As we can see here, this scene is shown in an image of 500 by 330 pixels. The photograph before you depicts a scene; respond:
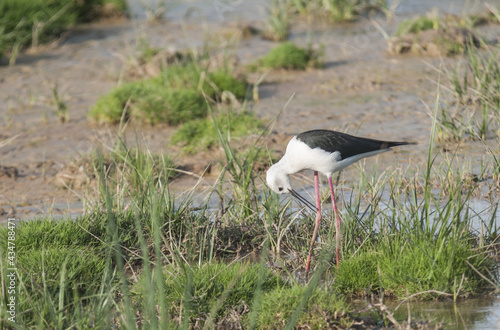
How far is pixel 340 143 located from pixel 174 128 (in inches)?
168

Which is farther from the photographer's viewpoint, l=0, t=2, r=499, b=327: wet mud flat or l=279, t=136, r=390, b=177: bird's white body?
l=0, t=2, r=499, b=327: wet mud flat

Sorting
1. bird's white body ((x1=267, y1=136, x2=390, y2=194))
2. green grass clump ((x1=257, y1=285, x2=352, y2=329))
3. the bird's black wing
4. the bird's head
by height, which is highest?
the bird's black wing

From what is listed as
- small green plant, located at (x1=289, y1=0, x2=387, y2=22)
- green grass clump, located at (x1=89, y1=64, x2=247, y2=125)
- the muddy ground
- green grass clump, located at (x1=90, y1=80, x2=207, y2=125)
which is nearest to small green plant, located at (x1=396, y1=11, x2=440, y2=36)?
the muddy ground

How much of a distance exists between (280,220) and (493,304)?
1.49 metres

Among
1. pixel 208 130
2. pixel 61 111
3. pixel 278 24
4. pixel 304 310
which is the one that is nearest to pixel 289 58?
pixel 278 24

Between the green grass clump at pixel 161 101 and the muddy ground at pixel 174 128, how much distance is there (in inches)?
6.4

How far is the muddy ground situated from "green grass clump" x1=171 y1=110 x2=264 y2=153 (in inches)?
5.7

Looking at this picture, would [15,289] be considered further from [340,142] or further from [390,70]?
[390,70]

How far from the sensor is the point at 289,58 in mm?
10820

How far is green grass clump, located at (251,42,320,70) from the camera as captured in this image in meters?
10.9

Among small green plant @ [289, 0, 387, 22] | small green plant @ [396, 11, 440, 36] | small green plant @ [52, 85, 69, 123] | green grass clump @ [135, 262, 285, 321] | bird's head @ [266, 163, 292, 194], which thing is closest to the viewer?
green grass clump @ [135, 262, 285, 321]

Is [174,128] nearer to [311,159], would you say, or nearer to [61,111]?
[61,111]

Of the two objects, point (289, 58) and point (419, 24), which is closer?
point (289, 58)

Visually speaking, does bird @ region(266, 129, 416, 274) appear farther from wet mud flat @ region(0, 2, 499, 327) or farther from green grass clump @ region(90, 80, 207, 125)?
green grass clump @ region(90, 80, 207, 125)
